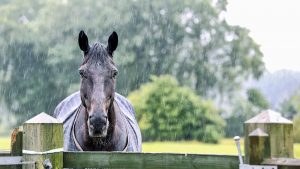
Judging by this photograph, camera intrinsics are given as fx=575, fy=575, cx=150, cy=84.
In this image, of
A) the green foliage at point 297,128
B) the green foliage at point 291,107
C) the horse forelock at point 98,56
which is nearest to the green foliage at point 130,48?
the green foliage at point 291,107

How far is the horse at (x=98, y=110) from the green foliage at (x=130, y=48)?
29.2 metres

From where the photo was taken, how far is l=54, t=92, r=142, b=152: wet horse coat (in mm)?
5645

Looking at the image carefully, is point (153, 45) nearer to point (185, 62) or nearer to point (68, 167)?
point (185, 62)

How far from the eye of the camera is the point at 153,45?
38.3 metres

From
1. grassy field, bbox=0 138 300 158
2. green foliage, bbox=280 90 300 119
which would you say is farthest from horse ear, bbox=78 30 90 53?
green foliage, bbox=280 90 300 119

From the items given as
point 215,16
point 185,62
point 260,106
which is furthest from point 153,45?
point 260,106

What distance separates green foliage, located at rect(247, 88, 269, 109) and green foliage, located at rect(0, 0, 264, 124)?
47.4 inches

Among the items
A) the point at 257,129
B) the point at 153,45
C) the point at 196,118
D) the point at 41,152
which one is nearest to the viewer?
the point at 257,129

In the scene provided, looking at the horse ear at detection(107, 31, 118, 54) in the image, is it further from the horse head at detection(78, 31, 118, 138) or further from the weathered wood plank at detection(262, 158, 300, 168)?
the weathered wood plank at detection(262, 158, 300, 168)

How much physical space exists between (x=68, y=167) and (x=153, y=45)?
3523cm

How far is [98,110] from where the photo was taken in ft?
16.3

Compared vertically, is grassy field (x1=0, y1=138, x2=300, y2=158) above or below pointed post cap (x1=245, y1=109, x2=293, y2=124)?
below

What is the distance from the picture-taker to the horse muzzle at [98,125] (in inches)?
195

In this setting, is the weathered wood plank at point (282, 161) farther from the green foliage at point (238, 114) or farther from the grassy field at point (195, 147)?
the green foliage at point (238, 114)
